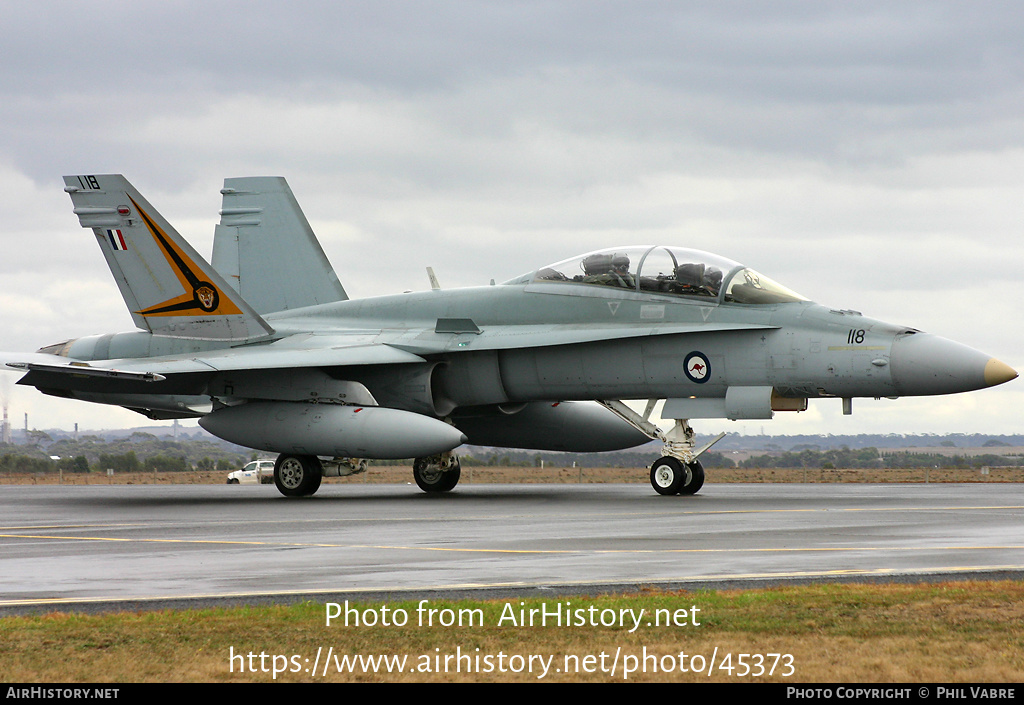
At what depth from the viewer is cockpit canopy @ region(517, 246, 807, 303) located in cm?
1820

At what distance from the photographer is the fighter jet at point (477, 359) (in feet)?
57.9

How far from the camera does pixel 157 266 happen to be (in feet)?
70.4

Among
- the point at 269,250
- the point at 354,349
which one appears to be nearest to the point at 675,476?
the point at 354,349

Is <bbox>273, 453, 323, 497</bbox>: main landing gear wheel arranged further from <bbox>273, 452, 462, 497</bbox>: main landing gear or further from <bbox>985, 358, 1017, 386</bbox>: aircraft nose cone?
<bbox>985, 358, 1017, 386</bbox>: aircraft nose cone

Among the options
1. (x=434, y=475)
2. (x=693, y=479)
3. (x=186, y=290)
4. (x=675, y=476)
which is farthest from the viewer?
(x=434, y=475)

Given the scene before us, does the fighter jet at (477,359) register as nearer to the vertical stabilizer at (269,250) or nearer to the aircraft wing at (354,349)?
the aircraft wing at (354,349)

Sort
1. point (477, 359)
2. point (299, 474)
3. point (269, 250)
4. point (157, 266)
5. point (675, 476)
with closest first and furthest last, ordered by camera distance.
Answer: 1. point (675, 476)
2. point (477, 359)
3. point (299, 474)
4. point (157, 266)
5. point (269, 250)

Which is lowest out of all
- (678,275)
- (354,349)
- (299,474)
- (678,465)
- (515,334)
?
(299,474)

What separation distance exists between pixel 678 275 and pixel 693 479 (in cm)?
331

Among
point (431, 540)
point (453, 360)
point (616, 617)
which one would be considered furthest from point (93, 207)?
point (616, 617)

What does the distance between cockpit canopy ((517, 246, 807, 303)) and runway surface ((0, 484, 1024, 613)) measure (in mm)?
3243

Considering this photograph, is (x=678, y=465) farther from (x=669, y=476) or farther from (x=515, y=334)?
(x=515, y=334)

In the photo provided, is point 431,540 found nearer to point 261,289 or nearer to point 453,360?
point 453,360

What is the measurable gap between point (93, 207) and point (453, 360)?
7.33 metres
